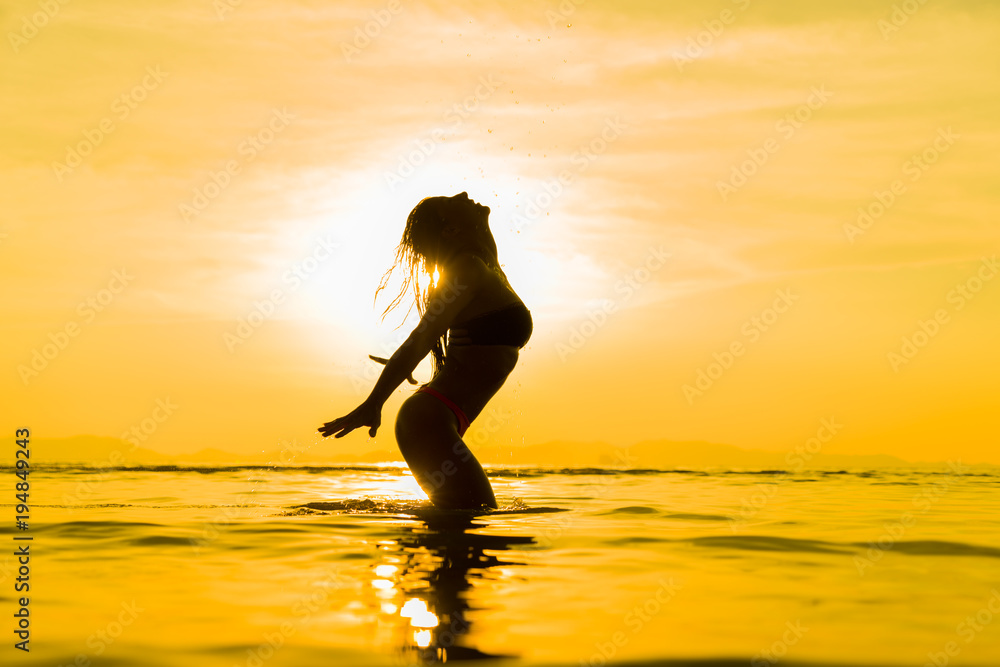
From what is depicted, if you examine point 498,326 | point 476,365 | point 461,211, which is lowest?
point 476,365

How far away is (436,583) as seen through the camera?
3332mm

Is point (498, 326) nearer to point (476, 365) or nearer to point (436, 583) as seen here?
point (476, 365)

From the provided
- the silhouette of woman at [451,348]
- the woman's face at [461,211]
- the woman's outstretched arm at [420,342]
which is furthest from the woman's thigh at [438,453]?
the woman's face at [461,211]

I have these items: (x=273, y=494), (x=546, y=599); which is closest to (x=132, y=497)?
(x=273, y=494)

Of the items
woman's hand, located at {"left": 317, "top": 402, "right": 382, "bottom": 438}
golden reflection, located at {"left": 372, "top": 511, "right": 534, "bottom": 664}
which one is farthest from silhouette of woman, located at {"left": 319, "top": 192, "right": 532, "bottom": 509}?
golden reflection, located at {"left": 372, "top": 511, "right": 534, "bottom": 664}

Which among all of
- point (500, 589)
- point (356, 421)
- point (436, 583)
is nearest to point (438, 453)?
point (356, 421)

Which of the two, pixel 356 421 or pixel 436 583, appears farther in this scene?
pixel 356 421

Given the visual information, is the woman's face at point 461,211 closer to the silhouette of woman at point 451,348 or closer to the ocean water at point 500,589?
the silhouette of woman at point 451,348

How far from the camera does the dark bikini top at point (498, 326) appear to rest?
19.5 feet

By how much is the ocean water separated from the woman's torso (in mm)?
846

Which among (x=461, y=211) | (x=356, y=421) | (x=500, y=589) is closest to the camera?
(x=500, y=589)

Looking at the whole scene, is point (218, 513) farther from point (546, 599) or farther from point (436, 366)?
point (546, 599)

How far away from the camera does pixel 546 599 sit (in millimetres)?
3129

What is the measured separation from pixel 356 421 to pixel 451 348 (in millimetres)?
968
